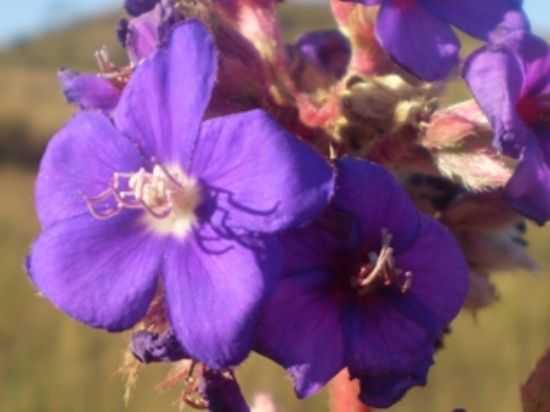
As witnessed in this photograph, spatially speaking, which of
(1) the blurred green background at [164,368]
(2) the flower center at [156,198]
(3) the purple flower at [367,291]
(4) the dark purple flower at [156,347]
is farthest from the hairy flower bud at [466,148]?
(1) the blurred green background at [164,368]

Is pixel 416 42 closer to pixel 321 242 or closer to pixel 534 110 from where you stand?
pixel 534 110

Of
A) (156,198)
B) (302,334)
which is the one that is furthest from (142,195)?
(302,334)

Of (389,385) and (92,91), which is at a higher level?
(92,91)

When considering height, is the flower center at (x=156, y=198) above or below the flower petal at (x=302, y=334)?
above

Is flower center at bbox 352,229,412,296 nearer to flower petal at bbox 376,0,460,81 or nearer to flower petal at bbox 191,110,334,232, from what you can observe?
flower petal at bbox 191,110,334,232

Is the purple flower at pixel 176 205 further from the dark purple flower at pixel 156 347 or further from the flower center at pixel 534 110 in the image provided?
the flower center at pixel 534 110
